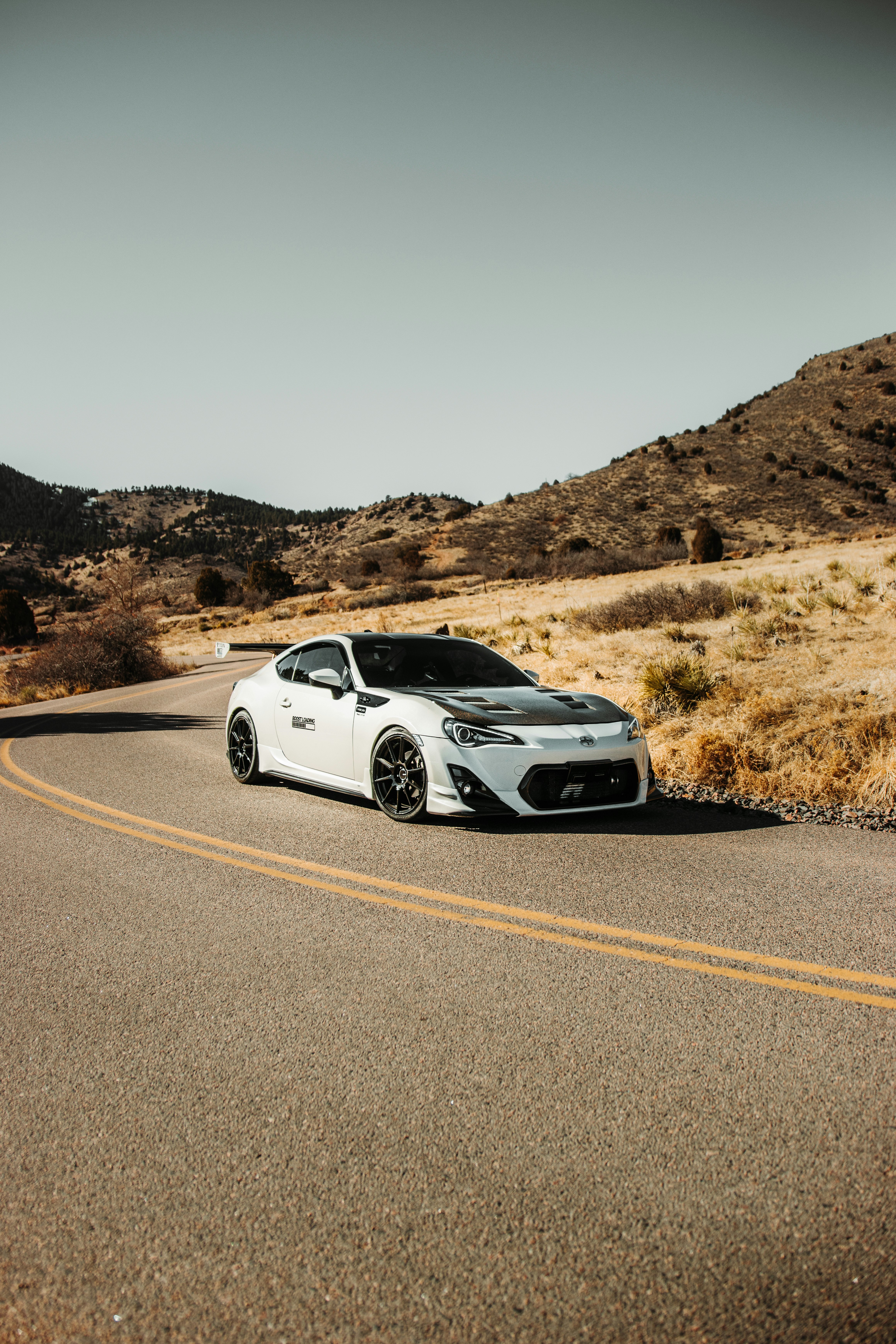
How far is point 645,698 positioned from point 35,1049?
9.28 meters

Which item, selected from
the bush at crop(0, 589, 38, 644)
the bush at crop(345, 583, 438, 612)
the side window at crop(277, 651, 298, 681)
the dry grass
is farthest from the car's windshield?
the bush at crop(0, 589, 38, 644)

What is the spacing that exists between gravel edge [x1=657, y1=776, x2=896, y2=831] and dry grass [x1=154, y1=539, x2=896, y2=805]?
0.84 ft

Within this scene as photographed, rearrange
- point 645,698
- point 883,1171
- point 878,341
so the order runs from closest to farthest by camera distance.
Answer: point 883,1171
point 645,698
point 878,341

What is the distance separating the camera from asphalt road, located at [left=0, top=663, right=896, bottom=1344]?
214cm

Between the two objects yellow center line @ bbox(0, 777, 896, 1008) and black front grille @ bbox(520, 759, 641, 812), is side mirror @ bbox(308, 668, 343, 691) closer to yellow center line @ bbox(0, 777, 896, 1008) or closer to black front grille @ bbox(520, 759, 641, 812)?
yellow center line @ bbox(0, 777, 896, 1008)

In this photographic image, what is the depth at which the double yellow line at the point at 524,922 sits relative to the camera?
12.8ft

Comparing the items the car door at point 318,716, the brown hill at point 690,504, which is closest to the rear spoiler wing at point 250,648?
the car door at point 318,716

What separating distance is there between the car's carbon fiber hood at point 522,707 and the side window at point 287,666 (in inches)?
68.9

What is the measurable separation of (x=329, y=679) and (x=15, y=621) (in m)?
61.8

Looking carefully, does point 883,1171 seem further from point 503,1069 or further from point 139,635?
point 139,635

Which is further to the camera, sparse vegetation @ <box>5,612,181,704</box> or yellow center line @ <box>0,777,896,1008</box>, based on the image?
sparse vegetation @ <box>5,612,181,704</box>

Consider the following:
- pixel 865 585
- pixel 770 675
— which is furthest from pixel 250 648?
pixel 865 585

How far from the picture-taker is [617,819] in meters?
7.26

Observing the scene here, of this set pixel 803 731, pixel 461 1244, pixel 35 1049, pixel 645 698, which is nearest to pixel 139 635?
pixel 645 698
